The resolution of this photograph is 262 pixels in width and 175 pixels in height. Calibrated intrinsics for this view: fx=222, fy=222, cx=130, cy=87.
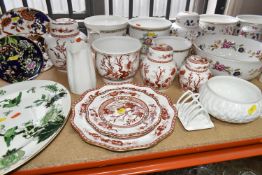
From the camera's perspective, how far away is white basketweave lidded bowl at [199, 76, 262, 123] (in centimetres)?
59

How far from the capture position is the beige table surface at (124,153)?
55 centimetres

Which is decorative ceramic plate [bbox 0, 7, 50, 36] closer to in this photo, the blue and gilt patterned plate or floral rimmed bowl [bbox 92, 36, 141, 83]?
the blue and gilt patterned plate

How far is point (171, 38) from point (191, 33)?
0.14 metres

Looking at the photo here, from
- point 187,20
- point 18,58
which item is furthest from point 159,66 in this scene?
point 18,58

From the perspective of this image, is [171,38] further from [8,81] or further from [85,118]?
[8,81]

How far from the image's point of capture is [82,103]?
2.15 ft

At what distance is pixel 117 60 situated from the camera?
2.30 ft

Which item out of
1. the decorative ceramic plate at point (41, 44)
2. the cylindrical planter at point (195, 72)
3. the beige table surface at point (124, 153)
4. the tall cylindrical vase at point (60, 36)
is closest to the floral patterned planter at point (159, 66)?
the cylindrical planter at point (195, 72)

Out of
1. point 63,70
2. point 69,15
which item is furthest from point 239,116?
point 69,15

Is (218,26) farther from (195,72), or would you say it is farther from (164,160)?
(164,160)

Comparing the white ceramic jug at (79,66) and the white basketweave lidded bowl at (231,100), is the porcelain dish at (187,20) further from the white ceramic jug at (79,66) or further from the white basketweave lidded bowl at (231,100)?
the white ceramic jug at (79,66)

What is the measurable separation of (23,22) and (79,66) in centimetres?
40

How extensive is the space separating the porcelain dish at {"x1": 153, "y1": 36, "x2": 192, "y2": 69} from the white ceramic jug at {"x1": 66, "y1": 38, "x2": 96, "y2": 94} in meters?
0.25

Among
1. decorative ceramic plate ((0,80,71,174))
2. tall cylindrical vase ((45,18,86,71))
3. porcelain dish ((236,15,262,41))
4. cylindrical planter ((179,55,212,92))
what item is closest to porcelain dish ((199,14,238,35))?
porcelain dish ((236,15,262,41))
